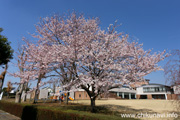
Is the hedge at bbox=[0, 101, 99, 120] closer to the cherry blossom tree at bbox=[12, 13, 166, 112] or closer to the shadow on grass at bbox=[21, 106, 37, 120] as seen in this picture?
the shadow on grass at bbox=[21, 106, 37, 120]


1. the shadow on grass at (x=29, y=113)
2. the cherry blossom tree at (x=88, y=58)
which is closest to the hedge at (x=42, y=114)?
the shadow on grass at (x=29, y=113)

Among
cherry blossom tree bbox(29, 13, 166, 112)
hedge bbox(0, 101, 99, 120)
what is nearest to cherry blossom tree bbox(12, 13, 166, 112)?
cherry blossom tree bbox(29, 13, 166, 112)

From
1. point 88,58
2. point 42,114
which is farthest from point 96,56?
point 42,114

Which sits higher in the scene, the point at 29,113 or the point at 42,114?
the point at 42,114

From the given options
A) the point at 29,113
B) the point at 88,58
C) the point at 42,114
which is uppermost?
the point at 88,58

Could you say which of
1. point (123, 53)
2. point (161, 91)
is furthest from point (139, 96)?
point (123, 53)

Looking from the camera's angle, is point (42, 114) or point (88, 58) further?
point (88, 58)

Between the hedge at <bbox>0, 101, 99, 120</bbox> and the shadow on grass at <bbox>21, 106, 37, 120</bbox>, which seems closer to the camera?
the hedge at <bbox>0, 101, 99, 120</bbox>

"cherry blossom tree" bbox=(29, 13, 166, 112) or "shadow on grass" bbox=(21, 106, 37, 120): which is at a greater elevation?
"cherry blossom tree" bbox=(29, 13, 166, 112)

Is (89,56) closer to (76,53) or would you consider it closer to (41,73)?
(76,53)

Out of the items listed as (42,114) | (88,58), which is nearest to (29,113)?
(42,114)

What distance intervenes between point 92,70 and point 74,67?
5.19 feet

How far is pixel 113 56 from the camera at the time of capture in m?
10.4

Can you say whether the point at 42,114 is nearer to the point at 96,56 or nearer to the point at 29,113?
the point at 29,113
